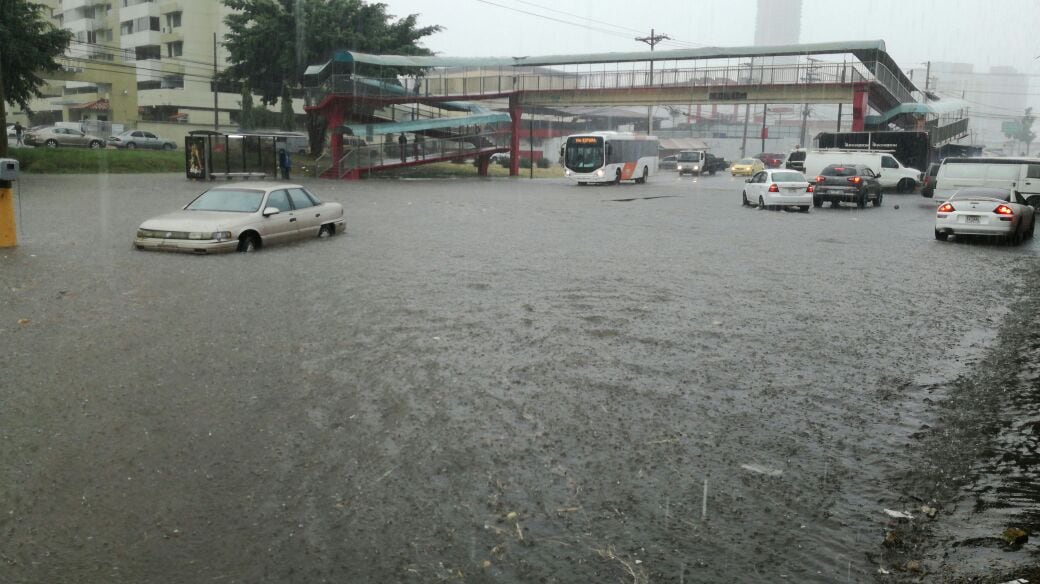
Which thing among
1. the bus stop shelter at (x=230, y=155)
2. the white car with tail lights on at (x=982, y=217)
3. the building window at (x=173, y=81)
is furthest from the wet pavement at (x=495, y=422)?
the building window at (x=173, y=81)

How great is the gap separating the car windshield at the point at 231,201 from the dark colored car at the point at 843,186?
69.7 ft

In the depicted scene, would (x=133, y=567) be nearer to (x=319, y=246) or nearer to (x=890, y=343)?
(x=890, y=343)

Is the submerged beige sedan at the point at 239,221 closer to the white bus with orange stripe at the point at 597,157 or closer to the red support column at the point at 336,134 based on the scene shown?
the white bus with orange stripe at the point at 597,157

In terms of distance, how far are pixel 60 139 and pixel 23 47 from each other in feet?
57.4

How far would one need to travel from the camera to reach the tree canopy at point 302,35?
54.1 metres

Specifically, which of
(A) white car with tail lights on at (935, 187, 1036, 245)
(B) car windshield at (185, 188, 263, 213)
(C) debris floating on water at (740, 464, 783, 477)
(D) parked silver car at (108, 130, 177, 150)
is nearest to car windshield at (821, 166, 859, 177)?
(A) white car with tail lights on at (935, 187, 1036, 245)

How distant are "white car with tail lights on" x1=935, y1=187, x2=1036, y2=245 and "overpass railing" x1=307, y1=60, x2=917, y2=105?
26.9m

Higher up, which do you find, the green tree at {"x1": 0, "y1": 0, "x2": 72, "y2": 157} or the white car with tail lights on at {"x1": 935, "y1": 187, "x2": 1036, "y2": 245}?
the green tree at {"x1": 0, "y1": 0, "x2": 72, "y2": 157}

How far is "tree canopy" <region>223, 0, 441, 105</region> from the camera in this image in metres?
54.1

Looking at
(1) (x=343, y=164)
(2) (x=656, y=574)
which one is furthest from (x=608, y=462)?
(1) (x=343, y=164)

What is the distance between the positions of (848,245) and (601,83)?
36347mm

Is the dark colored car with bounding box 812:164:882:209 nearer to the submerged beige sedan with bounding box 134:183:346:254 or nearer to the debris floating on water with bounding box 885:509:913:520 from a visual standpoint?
the submerged beige sedan with bounding box 134:183:346:254

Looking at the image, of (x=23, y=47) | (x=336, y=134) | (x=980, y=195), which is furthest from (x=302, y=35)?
A: (x=980, y=195)

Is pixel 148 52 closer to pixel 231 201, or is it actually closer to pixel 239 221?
pixel 231 201
